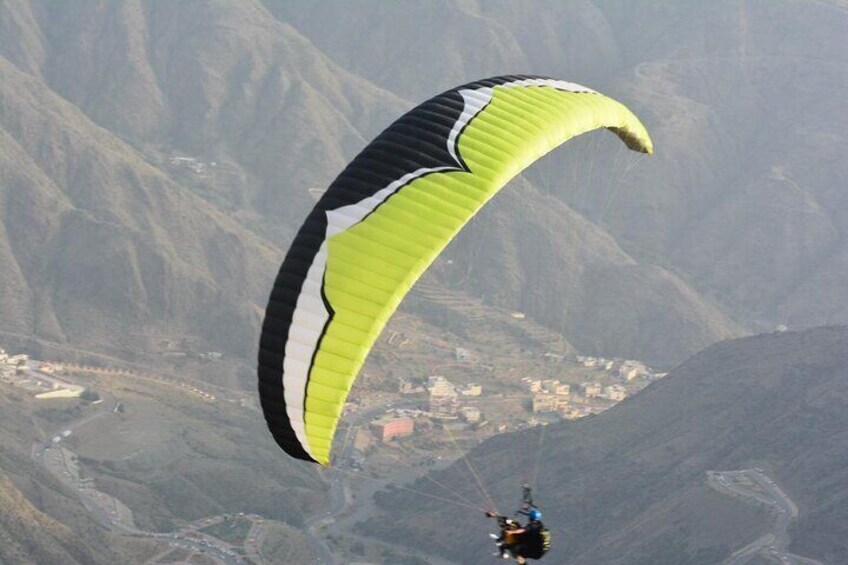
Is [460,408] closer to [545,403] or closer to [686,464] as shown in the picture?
[545,403]

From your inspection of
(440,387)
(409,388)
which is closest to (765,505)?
(440,387)

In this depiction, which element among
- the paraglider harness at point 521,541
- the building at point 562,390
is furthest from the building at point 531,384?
the paraglider harness at point 521,541

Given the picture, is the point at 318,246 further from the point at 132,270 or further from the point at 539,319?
the point at 539,319

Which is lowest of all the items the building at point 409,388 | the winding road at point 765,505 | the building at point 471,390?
the winding road at point 765,505

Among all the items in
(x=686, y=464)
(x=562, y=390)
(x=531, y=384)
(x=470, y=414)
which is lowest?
(x=686, y=464)

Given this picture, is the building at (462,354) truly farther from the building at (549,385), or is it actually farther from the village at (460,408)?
the building at (549,385)
